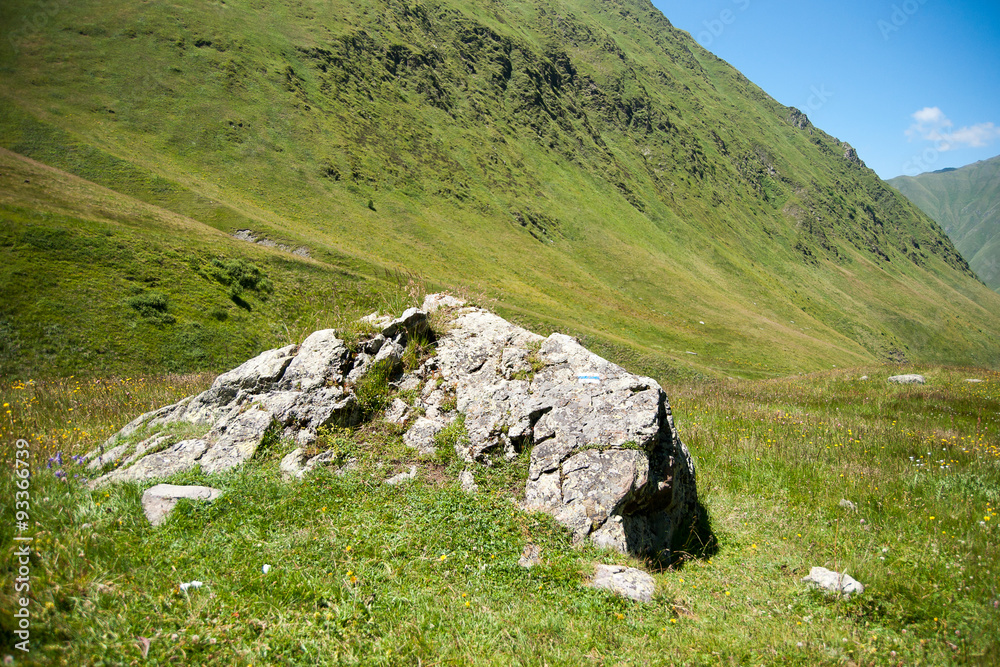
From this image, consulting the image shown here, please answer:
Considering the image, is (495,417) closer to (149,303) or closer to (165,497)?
(165,497)

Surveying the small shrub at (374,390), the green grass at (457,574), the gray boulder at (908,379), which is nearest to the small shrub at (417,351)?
the small shrub at (374,390)

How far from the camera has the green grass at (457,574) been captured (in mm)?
4020

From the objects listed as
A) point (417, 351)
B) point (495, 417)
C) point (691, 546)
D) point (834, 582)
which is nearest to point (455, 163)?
point (417, 351)

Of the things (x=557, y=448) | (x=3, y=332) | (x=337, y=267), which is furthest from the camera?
(x=337, y=267)

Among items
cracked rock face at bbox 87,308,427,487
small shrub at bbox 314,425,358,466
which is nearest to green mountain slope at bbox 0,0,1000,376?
cracked rock face at bbox 87,308,427,487

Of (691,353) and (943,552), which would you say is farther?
(691,353)

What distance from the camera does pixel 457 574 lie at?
506 cm

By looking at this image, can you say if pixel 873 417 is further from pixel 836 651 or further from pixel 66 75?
pixel 66 75

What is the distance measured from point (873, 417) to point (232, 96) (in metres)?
→ 77.6

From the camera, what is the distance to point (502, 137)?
100250 millimetres

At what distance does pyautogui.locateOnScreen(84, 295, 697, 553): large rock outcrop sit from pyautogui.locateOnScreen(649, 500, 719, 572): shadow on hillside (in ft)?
0.50

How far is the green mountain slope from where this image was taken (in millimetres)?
52125

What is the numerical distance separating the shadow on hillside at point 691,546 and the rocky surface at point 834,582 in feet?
4.04


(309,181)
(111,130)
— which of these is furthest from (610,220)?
(111,130)
